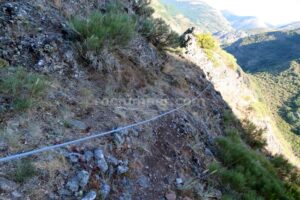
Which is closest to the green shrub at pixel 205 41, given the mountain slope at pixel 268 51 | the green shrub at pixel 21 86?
the green shrub at pixel 21 86

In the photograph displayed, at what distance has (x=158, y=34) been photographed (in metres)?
9.21

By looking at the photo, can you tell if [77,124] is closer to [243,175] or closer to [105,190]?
[105,190]

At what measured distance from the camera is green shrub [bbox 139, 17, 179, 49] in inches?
341

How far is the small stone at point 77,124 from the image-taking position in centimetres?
415

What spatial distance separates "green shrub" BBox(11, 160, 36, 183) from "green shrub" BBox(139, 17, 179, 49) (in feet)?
19.5

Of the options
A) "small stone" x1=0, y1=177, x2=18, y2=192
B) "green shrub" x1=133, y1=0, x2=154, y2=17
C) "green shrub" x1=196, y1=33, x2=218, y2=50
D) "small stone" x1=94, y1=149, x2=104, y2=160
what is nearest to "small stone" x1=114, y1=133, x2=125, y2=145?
"small stone" x1=94, y1=149, x2=104, y2=160

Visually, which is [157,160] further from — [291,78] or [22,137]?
[291,78]

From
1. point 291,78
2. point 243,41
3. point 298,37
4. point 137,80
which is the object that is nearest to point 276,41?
point 298,37

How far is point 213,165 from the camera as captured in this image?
17.6 ft

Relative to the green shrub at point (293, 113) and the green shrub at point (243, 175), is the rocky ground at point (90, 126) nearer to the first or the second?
the green shrub at point (243, 175)

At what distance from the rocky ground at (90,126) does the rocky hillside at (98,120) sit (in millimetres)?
15

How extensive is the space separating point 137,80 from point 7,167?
3.91 m

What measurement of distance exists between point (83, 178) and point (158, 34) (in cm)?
646

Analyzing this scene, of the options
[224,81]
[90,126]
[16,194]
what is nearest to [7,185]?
[16,194]
